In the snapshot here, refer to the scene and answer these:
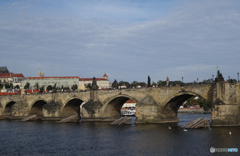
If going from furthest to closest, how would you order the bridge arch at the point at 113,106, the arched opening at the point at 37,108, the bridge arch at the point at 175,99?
the arched opening at the point at 37,108
the bridge arch at the point at 113,106
the bridge arch at the point at 175,99

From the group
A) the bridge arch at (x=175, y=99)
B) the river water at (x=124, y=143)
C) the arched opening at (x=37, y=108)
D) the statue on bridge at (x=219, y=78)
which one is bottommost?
the river water at (x=124, y=143)

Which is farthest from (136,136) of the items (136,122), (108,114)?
(108,114)

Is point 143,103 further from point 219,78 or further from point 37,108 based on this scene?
point 37,108

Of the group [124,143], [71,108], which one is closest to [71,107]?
[71,108]

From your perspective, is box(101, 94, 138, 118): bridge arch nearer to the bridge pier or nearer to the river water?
the river water

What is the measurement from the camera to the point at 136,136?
41156 mm

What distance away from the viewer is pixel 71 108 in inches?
3009

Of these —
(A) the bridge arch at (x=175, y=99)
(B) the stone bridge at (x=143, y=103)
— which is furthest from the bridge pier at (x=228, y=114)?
(A) the bridge arch at (x=175, y=99)

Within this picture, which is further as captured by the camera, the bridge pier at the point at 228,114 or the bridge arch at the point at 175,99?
the bridge arch at the point at 175,99

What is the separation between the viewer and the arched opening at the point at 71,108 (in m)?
74.5

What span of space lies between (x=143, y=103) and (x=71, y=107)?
26.4 metres

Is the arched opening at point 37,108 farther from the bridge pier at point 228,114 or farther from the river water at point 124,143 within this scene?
the bridge pier at point 228,114

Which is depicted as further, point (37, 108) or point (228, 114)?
point (37, 108)

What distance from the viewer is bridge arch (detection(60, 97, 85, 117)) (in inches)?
2896
